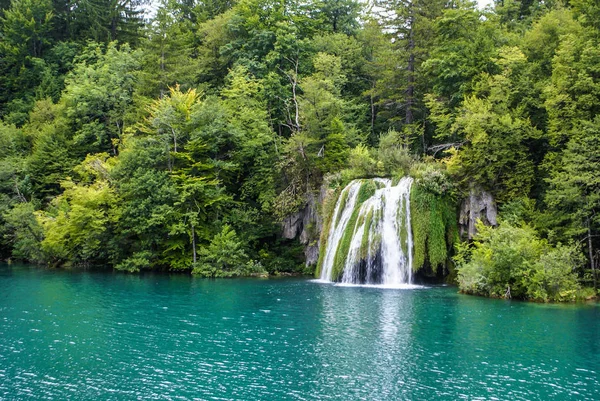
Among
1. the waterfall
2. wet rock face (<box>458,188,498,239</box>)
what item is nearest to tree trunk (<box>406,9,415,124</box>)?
the waterfall

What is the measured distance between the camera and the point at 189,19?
59.1 meters

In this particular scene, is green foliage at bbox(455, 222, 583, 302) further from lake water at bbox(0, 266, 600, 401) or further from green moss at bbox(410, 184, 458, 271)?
green moss at bbox(410, 184, 458, 271)

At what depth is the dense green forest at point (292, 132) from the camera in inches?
1094

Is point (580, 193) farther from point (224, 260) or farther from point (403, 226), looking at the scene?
point (224, 260)

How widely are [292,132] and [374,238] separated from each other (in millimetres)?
14254

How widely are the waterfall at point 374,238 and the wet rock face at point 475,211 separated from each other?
11.0ft

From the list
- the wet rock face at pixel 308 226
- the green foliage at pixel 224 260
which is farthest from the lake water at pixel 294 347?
the wet rock face at pixel 308 226

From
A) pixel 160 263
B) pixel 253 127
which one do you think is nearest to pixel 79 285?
pixel 160 263

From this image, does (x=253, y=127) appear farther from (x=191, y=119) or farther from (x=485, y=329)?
(x=485, y=329)

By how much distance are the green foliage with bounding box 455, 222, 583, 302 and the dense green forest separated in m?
0.09

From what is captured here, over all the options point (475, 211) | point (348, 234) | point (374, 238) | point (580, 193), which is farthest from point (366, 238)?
point (580, 193)

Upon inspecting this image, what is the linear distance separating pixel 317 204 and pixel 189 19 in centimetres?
3351

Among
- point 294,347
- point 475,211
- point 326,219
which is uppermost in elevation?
point 475,211

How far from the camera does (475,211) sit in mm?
30391
